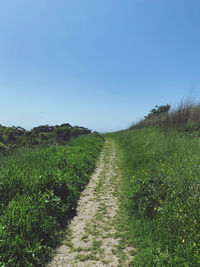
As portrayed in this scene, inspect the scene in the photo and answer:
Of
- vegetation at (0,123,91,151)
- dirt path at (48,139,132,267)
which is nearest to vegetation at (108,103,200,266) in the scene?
dirt path at (48,139,132,267)

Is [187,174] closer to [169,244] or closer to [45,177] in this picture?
[169,244]

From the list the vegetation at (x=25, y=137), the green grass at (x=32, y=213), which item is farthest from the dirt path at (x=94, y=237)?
the vegetation at (x=25, y=137)

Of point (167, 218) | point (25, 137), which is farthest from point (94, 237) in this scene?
point (25, 137)

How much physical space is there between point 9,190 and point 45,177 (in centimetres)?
102

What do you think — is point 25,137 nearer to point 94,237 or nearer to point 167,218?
point 94,237

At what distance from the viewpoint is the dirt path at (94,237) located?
3135mm

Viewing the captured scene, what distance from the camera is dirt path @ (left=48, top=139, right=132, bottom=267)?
3.13 meters

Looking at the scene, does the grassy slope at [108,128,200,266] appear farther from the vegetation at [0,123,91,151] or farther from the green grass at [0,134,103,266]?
the vegetation at [0,123,91,151]

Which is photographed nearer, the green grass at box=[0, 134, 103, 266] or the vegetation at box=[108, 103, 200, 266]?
the vegetation at box=[108, 103, 200, 266]

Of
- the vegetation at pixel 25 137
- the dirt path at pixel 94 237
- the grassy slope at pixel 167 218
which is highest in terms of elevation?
the vegetation at pixel 25 137

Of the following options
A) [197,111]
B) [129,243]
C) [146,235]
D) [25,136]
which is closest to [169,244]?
[146,235]

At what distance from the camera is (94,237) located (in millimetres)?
3781

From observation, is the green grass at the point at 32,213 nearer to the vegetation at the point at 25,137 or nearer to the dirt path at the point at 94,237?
the dirt path at the point at 94,237

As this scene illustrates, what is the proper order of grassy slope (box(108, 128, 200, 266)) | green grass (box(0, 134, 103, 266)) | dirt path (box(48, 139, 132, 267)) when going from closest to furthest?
1. grassy slope (box(108, 128, 200, 266))
2. green grass (box(0, 134, 103, 266))
3. dirt path (box(48, 139, 132, 267))
